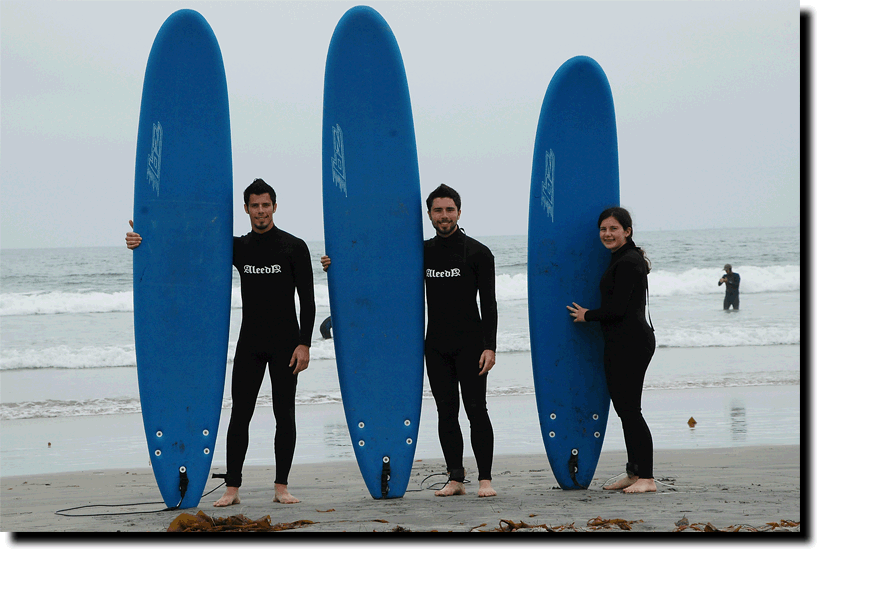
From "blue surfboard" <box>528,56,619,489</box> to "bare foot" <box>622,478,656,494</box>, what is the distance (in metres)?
0.32

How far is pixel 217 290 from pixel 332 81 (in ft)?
4.00

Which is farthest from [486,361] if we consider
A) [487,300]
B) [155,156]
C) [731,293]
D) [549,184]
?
[731,293]

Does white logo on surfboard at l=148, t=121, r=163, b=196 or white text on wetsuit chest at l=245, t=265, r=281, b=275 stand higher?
white logo on surfboard at l=148, t=121, r=163, b=196

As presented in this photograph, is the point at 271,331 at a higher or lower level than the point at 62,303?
higher

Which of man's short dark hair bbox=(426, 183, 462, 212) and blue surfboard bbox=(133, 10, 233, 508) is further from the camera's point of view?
blue surfboard bbox=(133, 10, 233, 508)

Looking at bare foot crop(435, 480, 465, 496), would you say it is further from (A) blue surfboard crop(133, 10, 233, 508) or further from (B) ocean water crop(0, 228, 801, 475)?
(B) ocean water crop(0, 228, 801, 475)

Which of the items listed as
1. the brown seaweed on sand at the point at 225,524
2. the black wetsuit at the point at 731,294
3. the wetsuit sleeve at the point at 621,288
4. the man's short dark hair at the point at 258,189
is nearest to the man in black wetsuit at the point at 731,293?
the black wetsuit at the point at 731,294

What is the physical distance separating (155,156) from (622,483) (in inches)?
111

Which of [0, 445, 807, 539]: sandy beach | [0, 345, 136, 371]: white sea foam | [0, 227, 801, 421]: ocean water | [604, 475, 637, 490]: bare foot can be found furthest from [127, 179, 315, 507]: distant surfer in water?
[0, 345, 136, 371]: white sea foam

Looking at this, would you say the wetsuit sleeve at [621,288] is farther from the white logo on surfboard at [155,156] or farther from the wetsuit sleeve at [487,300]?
the white logo on surfboard at [155,156]

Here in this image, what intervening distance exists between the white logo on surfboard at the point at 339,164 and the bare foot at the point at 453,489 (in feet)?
5.03

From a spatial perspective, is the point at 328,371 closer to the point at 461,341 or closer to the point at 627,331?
the point at 461,341

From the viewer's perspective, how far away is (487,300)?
3.64m

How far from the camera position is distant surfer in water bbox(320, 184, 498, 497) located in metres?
3.63
